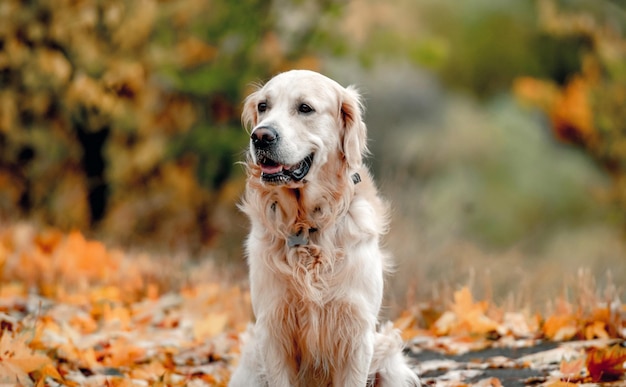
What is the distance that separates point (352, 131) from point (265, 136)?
456 mm

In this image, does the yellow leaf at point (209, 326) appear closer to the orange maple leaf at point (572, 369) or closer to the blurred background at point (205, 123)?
the blurred background at point (205, 123)

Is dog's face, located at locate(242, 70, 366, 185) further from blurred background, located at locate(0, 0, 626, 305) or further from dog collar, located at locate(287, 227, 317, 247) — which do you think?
blurred background, located at locate(0, 0, 626, 305)

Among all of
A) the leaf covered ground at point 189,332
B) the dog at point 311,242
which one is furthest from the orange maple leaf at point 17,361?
the dog at point 311,242

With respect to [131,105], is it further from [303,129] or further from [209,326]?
[303,129]

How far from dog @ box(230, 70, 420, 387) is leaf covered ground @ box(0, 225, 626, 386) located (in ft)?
2.22

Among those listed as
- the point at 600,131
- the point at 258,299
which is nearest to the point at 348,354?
the point at 258,299

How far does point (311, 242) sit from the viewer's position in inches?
130

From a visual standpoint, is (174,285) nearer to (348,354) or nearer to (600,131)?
(348,354)

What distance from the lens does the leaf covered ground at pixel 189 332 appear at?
362 centimetres

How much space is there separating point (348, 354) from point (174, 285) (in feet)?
10.3

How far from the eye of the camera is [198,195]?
8672mm

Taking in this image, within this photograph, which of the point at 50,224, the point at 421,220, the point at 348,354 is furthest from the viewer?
the point at 50,224

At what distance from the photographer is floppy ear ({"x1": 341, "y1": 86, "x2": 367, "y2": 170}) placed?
335 cm

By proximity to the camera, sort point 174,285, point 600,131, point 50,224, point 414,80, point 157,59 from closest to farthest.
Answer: point 174,285 < point 157,59 < point 50,224 < point 600,131 < point 414,80
